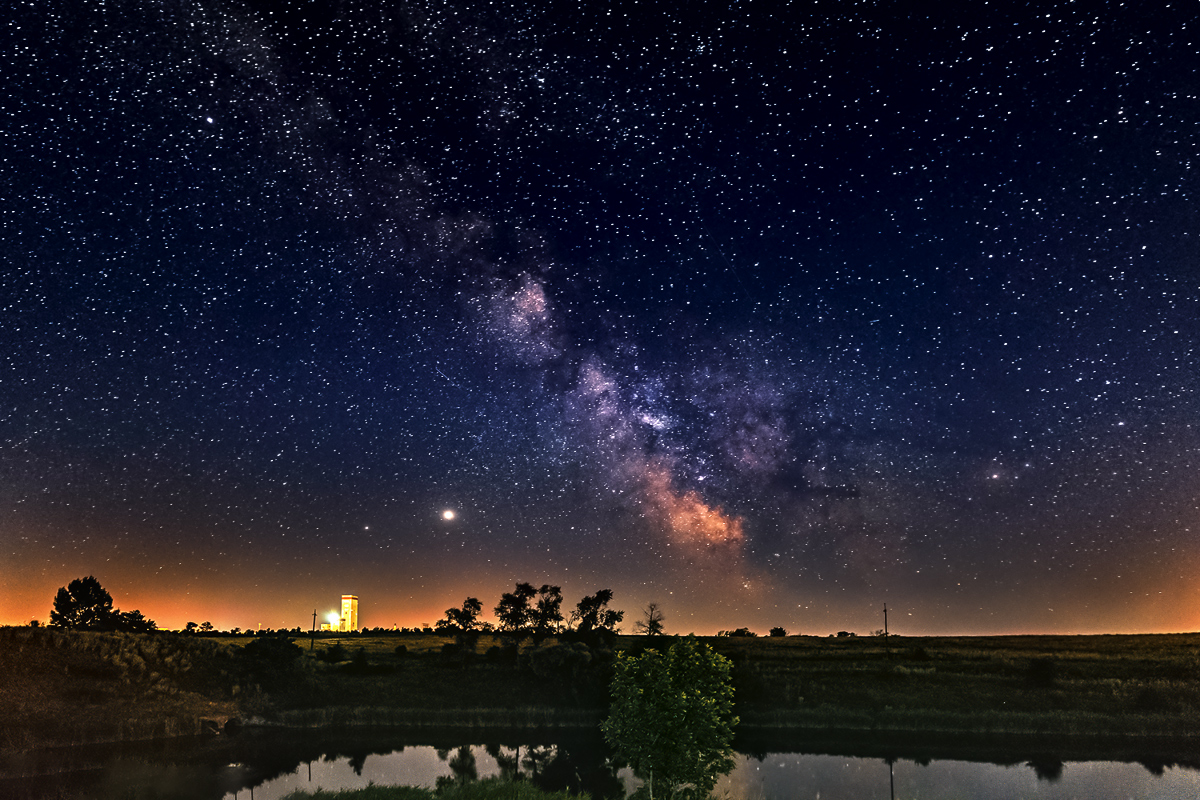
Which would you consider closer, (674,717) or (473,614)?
(674,717)

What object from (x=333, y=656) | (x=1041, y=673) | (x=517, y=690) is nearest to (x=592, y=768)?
(x=517, y=690)

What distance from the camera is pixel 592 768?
143 feet

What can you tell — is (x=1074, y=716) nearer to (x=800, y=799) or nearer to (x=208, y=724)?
(x=800, y=799)

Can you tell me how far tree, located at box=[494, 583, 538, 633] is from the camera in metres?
105

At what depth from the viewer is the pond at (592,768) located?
120 ft

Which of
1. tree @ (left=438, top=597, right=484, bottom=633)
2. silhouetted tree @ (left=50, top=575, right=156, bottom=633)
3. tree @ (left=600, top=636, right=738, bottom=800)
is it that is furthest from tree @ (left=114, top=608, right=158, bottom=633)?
tree @ (left=600, top=636, right=738, bottom=800)

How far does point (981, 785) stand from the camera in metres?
37.8

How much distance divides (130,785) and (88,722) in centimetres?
1681

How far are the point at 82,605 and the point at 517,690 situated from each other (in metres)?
93.5

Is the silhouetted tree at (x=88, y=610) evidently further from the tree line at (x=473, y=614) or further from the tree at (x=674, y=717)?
the tree at (x=674, y=717)

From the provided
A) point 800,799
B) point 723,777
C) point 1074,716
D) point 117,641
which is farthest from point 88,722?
point 1074,716

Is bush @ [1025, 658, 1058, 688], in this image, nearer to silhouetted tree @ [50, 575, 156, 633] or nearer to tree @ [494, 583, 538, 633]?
tree @ [494, 583, 538, 633]

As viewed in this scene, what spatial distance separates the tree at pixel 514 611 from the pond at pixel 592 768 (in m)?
50.9

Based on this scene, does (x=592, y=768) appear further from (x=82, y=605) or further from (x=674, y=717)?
(x=82, y=605)
